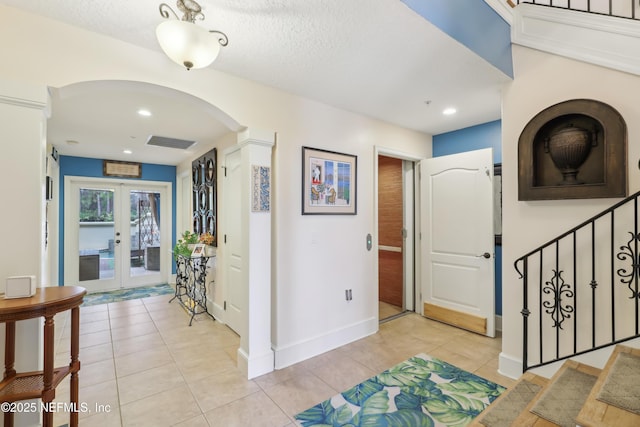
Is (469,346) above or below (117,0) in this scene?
below

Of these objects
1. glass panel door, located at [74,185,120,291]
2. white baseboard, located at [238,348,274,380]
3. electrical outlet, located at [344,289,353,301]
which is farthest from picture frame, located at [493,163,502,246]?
glass panel door, located at [74,185,120,291]

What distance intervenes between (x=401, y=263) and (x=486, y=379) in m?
1.96

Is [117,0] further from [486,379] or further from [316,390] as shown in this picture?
[486,379]

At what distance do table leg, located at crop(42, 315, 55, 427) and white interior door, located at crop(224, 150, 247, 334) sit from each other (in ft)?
6.41

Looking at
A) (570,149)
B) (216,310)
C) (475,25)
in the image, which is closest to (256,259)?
(216,310)

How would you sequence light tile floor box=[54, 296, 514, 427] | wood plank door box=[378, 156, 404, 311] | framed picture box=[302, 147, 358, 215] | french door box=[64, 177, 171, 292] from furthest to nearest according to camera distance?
french door box=[64, 177, 171, 292] → wood plank door box=[378, 156, 404, 311] → framed picture box=[302, 147, 358, 215] → light tile floor box=[54, 296, 514, 427]

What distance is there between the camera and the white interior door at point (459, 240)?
10.6ft

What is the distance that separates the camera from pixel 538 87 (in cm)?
227

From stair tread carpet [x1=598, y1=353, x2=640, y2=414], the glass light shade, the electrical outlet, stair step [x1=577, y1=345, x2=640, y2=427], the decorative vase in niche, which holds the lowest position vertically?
stair step [x1=577, y1=345, x2=640, y2=427]

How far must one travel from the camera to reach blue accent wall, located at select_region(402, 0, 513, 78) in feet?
5.48

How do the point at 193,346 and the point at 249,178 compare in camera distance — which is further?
the point at 193,346

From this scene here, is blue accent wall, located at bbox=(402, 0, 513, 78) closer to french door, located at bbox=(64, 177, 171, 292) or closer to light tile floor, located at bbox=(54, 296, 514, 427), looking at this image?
light tile floor, located at bbox=(54, 296, 514, 427)

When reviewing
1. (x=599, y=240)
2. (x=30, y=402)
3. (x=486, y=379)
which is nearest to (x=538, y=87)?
(x=599, y=240)

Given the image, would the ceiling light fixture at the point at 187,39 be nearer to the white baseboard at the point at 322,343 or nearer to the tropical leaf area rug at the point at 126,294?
the white baseboard at the point at 322,343
